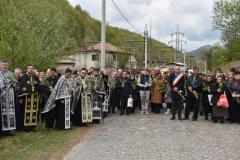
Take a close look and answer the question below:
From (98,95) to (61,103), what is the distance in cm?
210

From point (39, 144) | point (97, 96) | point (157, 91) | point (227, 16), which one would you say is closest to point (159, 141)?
point (39, 144)

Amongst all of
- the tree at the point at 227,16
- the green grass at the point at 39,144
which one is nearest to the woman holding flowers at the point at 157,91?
the green grass at the point at 39,144

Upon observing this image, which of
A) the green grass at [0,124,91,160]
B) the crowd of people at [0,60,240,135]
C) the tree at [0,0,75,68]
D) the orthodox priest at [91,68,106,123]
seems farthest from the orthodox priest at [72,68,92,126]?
the tree at [0,0,75,68]

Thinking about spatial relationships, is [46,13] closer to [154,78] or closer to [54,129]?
[154,78]

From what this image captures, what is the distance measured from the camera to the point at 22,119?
13.8 m

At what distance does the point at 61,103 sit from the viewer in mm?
14367

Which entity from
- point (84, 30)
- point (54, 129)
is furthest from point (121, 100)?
point (84, 30)

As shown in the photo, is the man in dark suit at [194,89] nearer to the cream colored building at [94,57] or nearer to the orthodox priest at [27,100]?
the orthodox priest at [27,100]

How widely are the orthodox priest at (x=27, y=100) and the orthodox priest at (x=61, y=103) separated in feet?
1.56

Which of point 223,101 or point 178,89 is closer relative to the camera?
point 223,101

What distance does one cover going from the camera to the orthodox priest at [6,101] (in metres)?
12.7

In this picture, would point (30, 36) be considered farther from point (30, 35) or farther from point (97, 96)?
point (97, 96)

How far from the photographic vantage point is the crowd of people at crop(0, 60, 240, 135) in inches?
542

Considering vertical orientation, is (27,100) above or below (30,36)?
below
